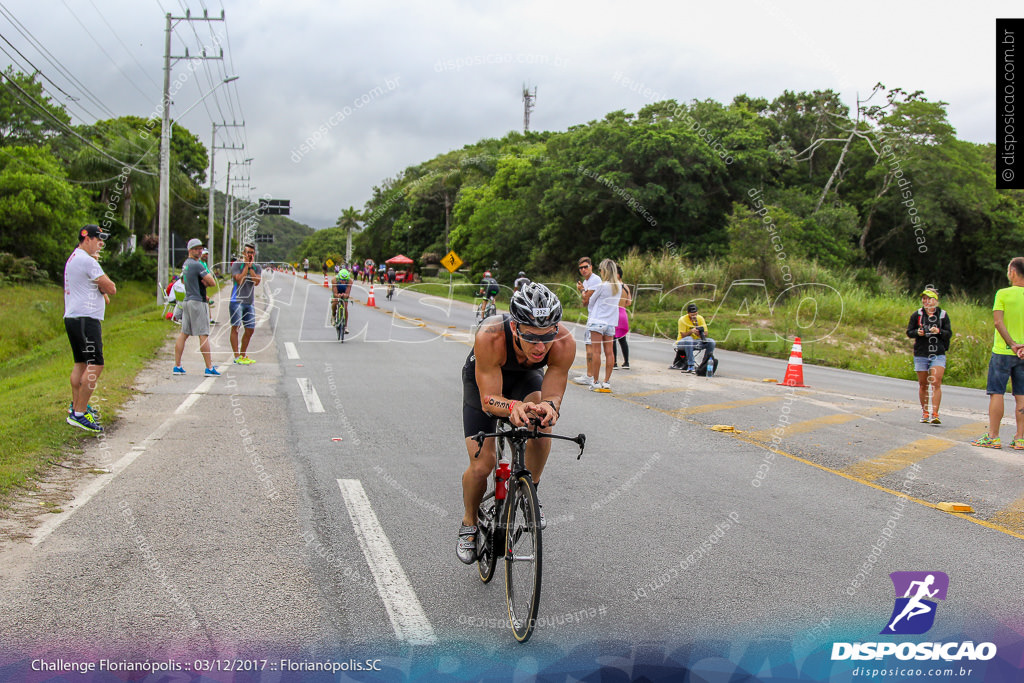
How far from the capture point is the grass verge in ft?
22.2

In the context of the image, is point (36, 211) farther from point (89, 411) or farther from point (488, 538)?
point (488, 538)

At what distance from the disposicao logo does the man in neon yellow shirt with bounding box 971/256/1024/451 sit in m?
4.72

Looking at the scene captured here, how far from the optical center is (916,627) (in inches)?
162

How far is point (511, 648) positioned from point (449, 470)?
331cm

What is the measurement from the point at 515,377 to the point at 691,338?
1075 centimetres

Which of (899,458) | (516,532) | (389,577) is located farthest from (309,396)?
(899,458)

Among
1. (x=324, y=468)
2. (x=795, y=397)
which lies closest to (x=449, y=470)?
(x=324, y=468)

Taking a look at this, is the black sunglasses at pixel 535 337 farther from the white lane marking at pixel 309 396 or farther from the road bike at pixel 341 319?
the road bike at pixel 341 319

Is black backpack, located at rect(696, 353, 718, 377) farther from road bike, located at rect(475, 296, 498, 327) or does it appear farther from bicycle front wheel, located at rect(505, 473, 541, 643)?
road bike, located at rect(475, 296, 498, 327)

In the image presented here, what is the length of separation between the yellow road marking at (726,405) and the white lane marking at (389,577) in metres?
5.76

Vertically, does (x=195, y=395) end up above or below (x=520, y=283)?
below

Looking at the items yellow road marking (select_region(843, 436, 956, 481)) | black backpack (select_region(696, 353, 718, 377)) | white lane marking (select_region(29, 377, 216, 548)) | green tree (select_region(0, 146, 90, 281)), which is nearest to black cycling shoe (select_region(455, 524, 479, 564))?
white lane marking (select_region(29, 377, 216, 548))

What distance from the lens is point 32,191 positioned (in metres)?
31.5

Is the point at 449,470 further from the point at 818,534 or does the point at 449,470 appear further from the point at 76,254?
the point at 76,254
